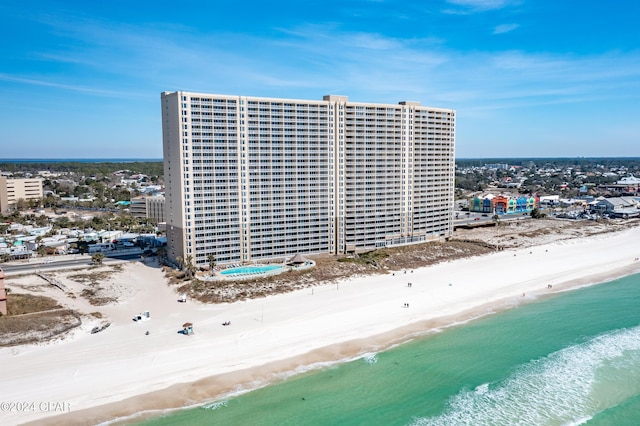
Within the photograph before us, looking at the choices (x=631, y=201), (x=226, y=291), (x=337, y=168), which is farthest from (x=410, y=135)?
(x=631, y=201)

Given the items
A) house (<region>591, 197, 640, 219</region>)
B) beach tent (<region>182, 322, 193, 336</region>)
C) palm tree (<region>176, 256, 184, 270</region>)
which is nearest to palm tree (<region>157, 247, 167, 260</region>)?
palm tree (<region>176, 256, 184, 270</region>)

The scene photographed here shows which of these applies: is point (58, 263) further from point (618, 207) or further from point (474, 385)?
point (618, 207)

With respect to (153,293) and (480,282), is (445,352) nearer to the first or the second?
(480,282)

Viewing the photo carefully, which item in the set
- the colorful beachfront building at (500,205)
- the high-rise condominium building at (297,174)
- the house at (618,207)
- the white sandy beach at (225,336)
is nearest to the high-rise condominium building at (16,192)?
the white sandy beach at (225,336)

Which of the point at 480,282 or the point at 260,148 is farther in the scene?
the point at 260,148

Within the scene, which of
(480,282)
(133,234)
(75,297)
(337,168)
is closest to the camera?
(75,297)

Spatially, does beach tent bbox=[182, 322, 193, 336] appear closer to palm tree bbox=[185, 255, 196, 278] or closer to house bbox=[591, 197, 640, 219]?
palm tree bbox=[185, 255, 196, 278]

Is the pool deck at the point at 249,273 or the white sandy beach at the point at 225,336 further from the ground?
the pool deck at the point at 249,273

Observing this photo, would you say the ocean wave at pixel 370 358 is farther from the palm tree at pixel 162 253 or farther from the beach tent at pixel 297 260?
the palm tree at pixel 162 253
